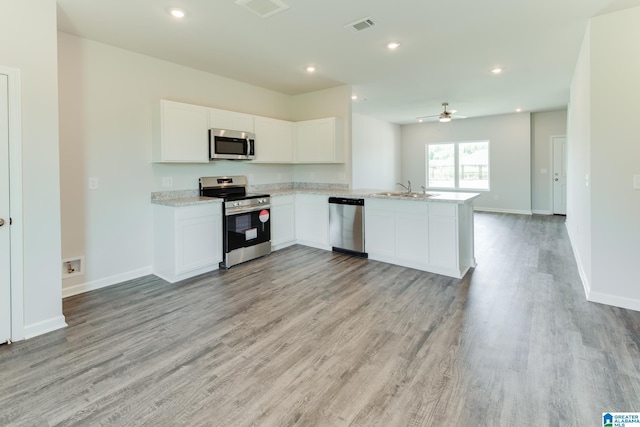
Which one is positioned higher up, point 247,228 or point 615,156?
point 615,156

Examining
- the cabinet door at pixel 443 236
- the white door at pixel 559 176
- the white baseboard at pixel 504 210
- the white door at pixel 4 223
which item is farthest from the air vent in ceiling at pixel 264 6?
the white door at pixel 559 176

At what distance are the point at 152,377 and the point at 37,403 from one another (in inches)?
22.1

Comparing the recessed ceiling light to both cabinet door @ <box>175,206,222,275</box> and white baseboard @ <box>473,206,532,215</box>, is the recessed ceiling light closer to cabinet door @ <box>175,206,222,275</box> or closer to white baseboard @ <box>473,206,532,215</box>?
cabinet door @ <box>175,206,222,275</box>

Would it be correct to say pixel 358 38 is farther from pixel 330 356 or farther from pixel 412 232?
pixel 330 356

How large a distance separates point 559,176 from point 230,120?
8.04 m

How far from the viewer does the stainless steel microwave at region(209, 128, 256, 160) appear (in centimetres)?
423

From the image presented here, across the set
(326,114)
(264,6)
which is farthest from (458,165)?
(264,6)

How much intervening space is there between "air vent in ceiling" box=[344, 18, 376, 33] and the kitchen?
7.50ft

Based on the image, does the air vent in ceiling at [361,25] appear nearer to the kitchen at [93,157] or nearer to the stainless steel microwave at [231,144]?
the stainless steel microwave at [231,144]

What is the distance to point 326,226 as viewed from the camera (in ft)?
16.5

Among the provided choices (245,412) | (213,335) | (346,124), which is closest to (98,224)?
(213,335)

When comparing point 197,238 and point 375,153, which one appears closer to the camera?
point 197,238

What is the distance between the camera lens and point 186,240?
377 cm

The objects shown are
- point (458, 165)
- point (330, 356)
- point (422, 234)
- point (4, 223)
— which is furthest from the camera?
point (458, 165)
